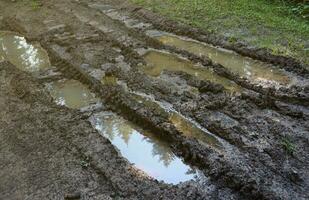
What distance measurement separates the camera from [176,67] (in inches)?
344

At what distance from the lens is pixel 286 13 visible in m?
11.1

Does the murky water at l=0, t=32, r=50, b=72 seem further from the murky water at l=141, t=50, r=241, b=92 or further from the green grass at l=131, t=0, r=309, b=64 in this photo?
the green grass at l=131, t=0, r=309, b=64

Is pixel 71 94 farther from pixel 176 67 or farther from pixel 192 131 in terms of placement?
pixel 192 131

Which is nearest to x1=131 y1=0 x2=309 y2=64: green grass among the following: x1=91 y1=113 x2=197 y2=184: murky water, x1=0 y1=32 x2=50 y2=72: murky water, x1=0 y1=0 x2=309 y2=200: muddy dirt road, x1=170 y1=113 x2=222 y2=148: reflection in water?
x1=0 y1=0 x2=309 y2=200: muddy dirt road

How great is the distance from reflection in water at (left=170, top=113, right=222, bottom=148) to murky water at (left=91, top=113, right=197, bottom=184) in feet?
1.28

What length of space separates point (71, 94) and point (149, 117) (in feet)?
6.43

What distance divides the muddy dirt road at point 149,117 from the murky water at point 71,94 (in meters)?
0.02

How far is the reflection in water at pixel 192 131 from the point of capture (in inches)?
250

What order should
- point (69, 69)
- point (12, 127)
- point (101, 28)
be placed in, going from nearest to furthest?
point (12, 127) → point (69, 69) → point (101, 28)

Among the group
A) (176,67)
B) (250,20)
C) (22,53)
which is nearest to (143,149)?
(176,67)

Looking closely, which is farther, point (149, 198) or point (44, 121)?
point (44, 121)

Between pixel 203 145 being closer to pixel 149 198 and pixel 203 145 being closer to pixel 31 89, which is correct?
pixel 149 198

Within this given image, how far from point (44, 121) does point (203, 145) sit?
2.67 m

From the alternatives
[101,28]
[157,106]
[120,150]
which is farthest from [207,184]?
[101,28]
